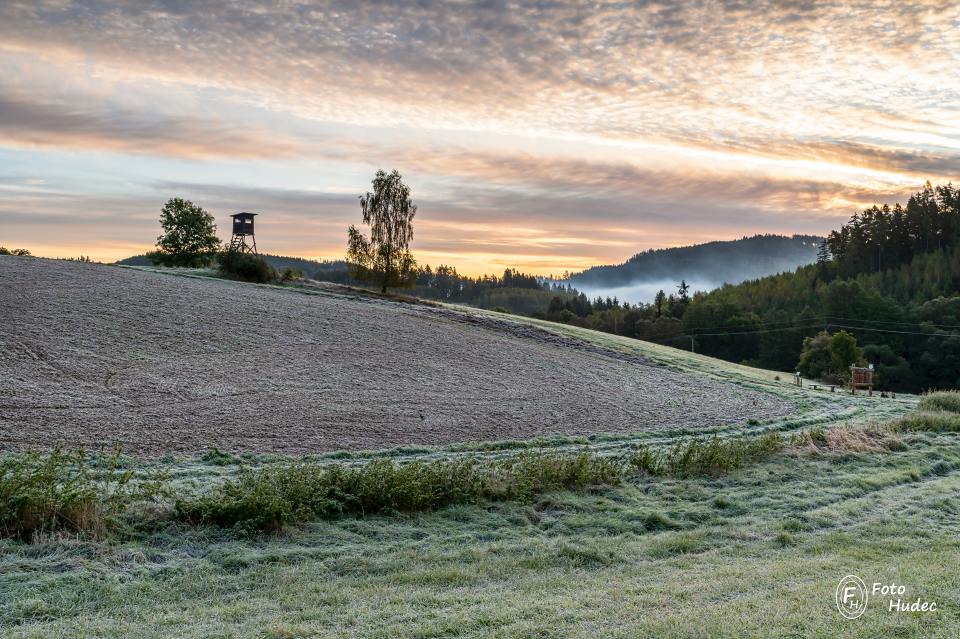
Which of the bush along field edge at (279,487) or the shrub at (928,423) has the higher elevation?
the bush along field edge at (279,487)

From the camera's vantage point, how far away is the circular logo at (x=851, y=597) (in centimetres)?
670

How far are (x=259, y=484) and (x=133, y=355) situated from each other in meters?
12.2

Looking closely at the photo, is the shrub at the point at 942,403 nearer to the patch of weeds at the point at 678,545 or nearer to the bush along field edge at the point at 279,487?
the bush along field edge at the point at 279,487

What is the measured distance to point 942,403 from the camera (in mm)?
25641

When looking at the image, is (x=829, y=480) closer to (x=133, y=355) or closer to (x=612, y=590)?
(x=612, y=590)

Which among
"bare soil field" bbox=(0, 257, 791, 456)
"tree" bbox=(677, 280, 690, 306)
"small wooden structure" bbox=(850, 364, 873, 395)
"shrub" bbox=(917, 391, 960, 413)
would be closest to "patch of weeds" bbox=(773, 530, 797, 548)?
"bare soil field" bbox=(0, 257, 791, 456)

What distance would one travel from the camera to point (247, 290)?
35875mm

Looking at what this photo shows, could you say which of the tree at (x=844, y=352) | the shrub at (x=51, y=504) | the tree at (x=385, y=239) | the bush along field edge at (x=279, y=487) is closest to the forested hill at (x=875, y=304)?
the tree at (x=844, y=352)

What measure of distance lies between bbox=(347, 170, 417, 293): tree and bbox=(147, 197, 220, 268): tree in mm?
16767

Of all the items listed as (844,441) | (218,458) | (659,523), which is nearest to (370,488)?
(218,458)

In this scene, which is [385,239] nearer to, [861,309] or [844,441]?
[844,441]

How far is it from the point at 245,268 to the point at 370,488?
35.3 m

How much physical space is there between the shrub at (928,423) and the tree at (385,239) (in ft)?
106

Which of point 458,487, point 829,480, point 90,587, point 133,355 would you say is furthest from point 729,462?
point 133,355
